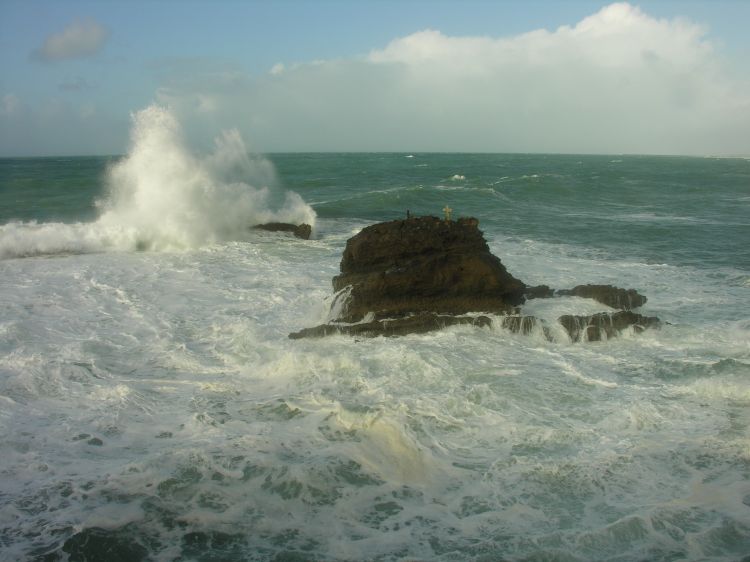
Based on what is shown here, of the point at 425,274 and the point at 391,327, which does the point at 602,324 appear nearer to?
the point at 425,274

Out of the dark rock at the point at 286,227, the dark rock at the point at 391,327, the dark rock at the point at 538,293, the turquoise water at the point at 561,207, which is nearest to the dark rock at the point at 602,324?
the dark rock at the point at 391,327

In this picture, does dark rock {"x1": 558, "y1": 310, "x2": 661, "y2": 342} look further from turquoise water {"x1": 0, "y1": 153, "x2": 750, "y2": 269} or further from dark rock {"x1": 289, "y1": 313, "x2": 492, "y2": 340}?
turquoise water {"x1": 0, "y1": 153, "x2": 750, "y2": 269}

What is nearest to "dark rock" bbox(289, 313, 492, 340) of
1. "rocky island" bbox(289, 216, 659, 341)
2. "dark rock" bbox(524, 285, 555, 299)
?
"rocky island" bbox(289, 216, 659, 341)

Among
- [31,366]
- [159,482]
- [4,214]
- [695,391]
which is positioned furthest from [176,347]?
[4,214]

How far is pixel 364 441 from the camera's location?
18.2ft

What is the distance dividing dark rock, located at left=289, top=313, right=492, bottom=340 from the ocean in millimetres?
229

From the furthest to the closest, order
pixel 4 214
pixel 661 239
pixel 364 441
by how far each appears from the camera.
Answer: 1. pixel 4 214
2. pixel 661 239
3. pixel 364 441

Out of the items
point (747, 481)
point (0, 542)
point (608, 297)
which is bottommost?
point (0, 542)

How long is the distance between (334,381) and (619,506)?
3394mm

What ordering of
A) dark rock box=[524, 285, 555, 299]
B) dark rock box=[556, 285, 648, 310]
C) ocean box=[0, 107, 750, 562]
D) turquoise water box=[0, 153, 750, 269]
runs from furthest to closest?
turquoise water box=[0, 153, 750, 269] → dark rock box=[524, 285, 555, 299] → dark rock box=[556, 285, 648, 310] → ocean box=[0, 107, 750, 562]

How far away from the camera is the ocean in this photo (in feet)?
14.0

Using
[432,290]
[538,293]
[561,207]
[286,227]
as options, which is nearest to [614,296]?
[538,293]

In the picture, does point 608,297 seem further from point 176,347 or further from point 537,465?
point 176,347

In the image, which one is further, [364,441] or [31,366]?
[31,366]
